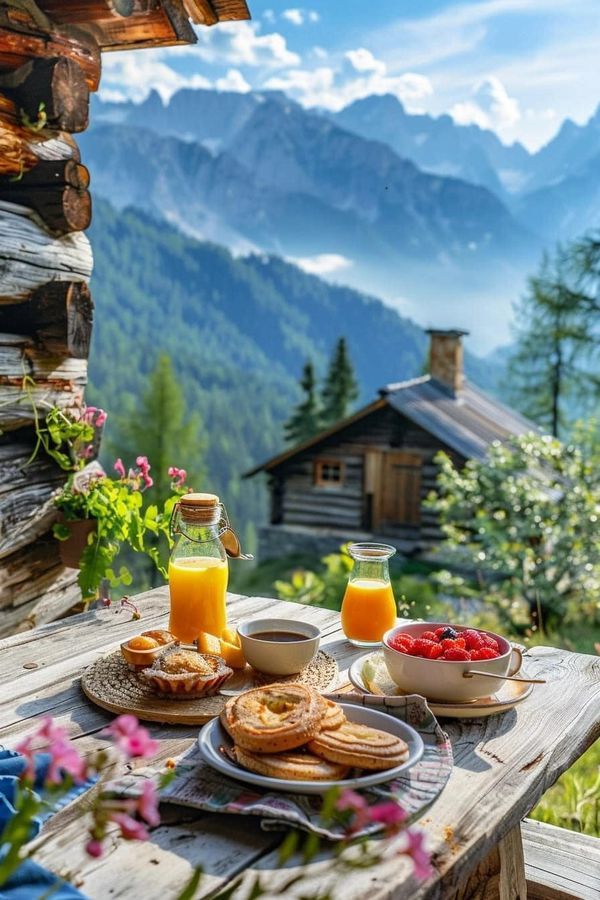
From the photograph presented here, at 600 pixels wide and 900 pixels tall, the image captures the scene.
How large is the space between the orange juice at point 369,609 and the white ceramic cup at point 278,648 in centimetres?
31

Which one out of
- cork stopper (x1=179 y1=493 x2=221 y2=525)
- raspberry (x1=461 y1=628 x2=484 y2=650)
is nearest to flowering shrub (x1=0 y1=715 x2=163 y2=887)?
raspberry (x1=461 y1=628 x2=484 y2=650)

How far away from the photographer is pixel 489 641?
199cm

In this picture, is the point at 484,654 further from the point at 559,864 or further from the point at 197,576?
the point at 559,864

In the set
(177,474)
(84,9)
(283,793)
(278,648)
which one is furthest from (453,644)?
(84,9)

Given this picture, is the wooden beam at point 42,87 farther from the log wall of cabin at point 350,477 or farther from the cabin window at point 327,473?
the cabin window at point 327,473

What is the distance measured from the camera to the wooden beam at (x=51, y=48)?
3.32 meters

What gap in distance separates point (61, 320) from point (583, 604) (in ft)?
25.9

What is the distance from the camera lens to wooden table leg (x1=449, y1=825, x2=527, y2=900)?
1876 mm

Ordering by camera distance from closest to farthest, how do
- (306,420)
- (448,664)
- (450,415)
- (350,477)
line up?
(448,664), (450,415), (350,477), (306,420)

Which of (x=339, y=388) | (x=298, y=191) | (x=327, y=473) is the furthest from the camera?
(x=298, y=191)

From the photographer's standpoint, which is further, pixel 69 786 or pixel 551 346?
pixel 551 346

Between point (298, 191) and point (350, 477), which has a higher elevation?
point (298, 191)

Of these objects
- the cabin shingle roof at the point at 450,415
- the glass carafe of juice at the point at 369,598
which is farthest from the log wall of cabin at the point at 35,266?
the cabin shingle roof at the point at 450,415

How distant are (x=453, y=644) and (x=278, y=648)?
0.38m
